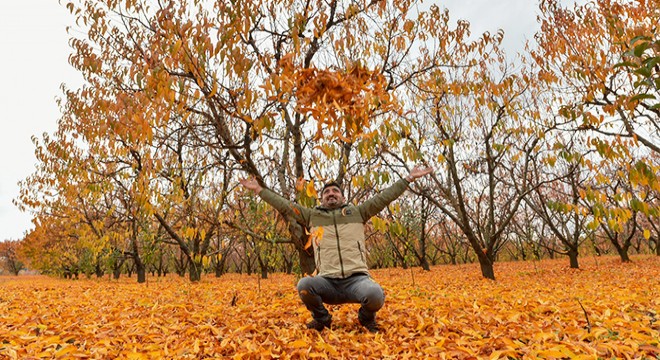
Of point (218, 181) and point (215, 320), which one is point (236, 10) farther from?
point (218, 181)

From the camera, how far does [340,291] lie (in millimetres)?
3225

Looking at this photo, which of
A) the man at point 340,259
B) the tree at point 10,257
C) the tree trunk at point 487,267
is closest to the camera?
the man at point 340,259

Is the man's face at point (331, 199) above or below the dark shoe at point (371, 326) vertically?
above

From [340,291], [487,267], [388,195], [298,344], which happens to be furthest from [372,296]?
[487,267]

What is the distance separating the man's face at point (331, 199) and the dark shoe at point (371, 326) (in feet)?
3.62

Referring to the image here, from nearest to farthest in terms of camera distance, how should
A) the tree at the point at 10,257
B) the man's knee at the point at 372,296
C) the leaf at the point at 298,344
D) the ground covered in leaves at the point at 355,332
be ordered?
the ground covered in leaves at the point at 355,332, the leaf at the point at 298,344, the man's knee at the point at 372,296, the tree at the point at 10,257

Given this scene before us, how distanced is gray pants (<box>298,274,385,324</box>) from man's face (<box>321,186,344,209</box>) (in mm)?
670

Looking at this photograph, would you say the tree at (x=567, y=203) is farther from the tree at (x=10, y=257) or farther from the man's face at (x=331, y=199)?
the tree at (x=10, y=257)

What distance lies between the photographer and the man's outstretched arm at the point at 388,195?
10.9 feet

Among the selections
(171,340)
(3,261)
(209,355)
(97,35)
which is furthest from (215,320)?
(3,261)

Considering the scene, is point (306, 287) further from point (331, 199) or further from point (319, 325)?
point (331, 199)

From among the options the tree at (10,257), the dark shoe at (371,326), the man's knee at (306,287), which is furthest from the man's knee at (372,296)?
the tree at (10,257)

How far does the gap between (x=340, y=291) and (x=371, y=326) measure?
443 millimetres

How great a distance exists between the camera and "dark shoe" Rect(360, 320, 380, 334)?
128 inches
